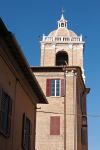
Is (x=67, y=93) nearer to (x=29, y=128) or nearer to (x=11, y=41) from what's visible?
(x=29, y=128)

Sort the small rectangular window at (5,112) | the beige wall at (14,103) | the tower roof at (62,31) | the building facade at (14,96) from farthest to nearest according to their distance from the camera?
1. the tower roof at (62,31)
2. the beige wall at (14,103)
3. the building facade at (14,96)
4. the small rectangular window at (5,112)

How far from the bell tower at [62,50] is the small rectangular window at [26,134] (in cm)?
3559

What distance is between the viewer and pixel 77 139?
34531mm

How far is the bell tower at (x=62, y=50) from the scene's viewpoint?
56094 millimetres

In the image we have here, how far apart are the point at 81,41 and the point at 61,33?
5523mm

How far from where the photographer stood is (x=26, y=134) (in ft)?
61.7

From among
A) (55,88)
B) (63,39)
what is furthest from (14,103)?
(63,39)

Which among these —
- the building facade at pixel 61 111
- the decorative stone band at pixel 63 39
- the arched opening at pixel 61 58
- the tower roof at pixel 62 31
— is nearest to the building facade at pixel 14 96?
the building facade at pixel 61 111

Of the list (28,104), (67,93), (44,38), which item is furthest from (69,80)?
(44,38)

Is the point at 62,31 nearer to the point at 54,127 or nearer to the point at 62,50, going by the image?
the point at 62,50

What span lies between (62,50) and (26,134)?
3915cm

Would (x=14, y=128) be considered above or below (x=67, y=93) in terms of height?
below

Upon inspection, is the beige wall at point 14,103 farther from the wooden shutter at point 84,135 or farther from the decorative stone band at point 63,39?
the decorative stone band at point 63,39

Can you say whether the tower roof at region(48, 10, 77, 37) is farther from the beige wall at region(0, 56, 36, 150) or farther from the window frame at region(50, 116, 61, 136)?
the beige wall at region(0, 56, 36, 150)
